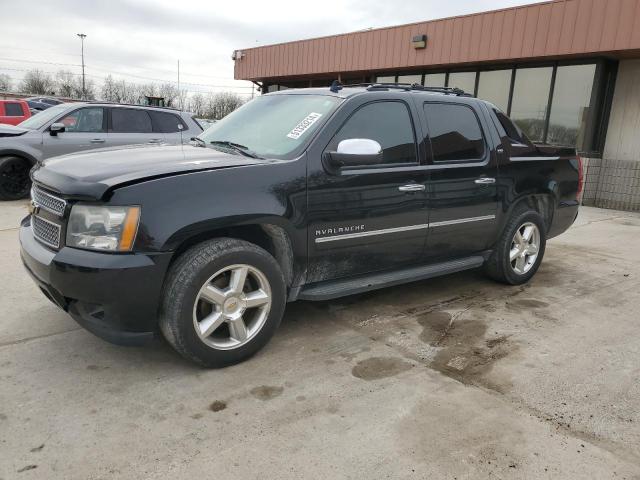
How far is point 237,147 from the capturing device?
3730 mm

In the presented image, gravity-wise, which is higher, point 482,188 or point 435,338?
point 482,188

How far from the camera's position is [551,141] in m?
12.1

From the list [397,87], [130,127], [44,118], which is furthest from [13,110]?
[397,87]

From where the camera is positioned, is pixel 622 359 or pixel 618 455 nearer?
pixel 618 455

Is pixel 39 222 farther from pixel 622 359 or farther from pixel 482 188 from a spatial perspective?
pixel 622 359

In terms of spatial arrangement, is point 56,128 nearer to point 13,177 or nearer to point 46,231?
point 13,177

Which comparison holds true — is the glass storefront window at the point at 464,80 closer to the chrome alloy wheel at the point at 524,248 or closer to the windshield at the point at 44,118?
the chrome alloy wheel at the point at 524,248

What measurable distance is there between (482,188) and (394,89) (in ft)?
3.94

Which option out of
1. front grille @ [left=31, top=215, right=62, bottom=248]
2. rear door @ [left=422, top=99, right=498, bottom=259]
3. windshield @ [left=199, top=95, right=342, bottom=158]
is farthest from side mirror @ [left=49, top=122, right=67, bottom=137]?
rear door @ [left=422, top=99, right=498, bottom=259]

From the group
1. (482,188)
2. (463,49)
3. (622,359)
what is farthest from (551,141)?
(622,359)

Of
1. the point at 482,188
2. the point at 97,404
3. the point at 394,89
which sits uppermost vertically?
the point at 394,89

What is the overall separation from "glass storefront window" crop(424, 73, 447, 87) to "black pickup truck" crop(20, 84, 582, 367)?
9.79 m

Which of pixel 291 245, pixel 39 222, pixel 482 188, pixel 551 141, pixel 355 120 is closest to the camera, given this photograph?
pixel 39 222

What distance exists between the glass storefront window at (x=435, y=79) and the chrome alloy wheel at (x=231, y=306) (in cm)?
1220
